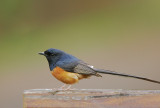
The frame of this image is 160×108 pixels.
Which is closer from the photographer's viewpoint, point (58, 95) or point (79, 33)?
point (58, 95)

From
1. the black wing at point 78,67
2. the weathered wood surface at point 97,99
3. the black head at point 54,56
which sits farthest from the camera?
the black head at point 54,56

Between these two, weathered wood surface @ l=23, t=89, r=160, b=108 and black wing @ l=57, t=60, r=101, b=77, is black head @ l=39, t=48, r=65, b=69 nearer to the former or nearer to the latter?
black wing @ l=57, t=60, r=101, b=77

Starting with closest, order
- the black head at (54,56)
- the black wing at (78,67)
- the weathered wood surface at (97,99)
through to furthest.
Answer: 1. the weathered wood surface at (97,99)
2. the black wing at (78,67)
3. the black head at (54,56)

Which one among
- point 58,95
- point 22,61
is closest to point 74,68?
point 58,95

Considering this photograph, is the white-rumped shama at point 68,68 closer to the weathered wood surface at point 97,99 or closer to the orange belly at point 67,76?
the orange belly at point 67,76

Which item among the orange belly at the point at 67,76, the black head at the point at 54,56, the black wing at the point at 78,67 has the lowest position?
the orange belly at the point at 67,76

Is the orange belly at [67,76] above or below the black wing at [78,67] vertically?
below

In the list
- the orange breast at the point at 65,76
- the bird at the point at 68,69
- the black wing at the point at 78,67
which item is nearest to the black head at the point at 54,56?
the bird at the point at 68,69

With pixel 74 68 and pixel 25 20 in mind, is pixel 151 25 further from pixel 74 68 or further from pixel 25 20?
pixel 74 68
